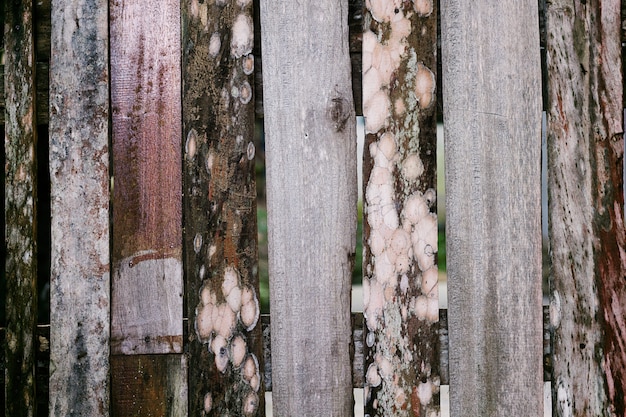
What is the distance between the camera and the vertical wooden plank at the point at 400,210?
1.56 m

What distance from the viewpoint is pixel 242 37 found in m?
1.59

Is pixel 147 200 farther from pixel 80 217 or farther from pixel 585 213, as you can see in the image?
pixel 585 213

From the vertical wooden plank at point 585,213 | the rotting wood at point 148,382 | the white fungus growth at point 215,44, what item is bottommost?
the rotting wood at point 148,382

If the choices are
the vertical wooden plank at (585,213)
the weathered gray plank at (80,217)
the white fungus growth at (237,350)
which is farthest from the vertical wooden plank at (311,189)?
the vertical wooden plank at (585,213)

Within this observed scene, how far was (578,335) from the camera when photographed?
158 centimetres

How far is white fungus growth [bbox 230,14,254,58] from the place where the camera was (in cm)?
159

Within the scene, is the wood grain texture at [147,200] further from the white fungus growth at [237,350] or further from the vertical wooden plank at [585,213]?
the vertical wooden plank at [585,213]

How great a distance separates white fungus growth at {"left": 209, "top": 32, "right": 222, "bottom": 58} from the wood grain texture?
10cm

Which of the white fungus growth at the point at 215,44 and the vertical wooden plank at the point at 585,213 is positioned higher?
the white fungus growth at the point at 215,44

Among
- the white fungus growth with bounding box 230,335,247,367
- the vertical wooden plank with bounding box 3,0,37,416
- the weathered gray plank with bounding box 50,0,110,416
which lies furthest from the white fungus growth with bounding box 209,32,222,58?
the white fungus growth with bounding box 230,335,247,367

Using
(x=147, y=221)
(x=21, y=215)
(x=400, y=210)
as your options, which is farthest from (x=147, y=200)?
(x=400, y=210)

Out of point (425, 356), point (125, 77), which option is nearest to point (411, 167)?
point (425, 356)

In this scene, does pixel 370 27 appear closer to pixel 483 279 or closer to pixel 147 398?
pixel 483 279

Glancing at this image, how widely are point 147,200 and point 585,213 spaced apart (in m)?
1.25
